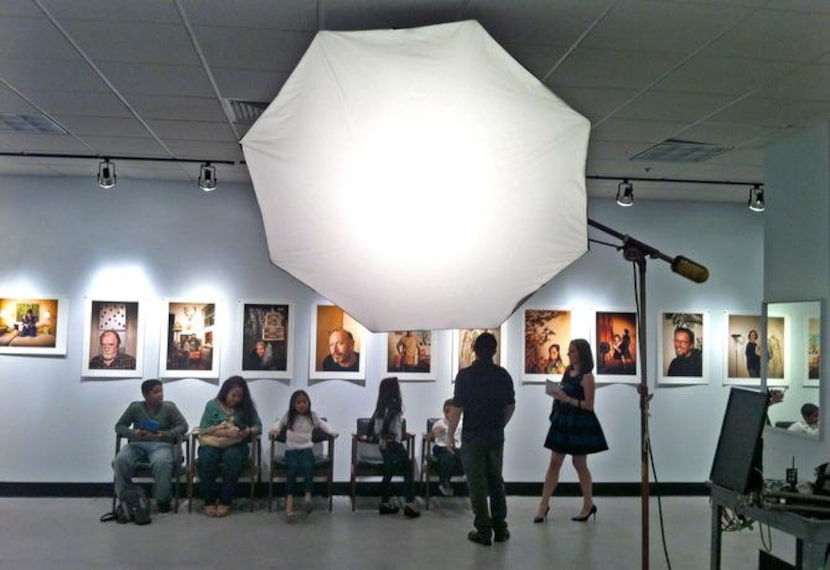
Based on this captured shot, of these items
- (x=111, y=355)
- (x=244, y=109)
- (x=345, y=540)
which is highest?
(x=244, y=109)

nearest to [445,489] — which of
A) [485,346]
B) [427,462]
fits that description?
[427,462]

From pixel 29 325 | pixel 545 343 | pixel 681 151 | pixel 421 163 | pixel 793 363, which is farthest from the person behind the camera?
pixel 545 343

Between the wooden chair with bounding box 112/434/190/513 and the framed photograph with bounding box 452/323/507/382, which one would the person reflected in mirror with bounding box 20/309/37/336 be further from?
the framed photograph with bounding box 452/323/507/382

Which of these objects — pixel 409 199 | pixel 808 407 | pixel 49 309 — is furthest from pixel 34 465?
pixel 808 407

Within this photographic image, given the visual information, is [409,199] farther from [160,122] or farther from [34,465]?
[34,465]

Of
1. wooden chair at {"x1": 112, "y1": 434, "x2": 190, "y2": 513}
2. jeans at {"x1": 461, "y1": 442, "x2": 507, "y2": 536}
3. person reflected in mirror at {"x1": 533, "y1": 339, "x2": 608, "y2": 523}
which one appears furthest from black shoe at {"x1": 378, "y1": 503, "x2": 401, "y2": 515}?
wooden chair at {"x1": 112, "y1": 434, "x2": 190, "y2": 513}

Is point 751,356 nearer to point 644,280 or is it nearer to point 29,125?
point 644,280

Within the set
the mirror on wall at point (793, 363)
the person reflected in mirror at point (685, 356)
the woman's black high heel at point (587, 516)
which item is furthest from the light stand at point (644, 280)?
the person reflected in mirror at point (685, 356)

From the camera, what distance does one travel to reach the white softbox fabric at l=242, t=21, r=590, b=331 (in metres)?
2.70

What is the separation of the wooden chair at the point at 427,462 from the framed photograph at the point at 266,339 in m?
1.58

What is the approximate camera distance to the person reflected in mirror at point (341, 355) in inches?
311

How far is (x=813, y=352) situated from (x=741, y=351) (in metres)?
3.15

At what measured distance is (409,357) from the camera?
797 centimetres

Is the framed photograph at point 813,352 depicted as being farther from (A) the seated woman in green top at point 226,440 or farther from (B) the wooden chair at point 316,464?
(A) the seated woman in green top at point 226,440
